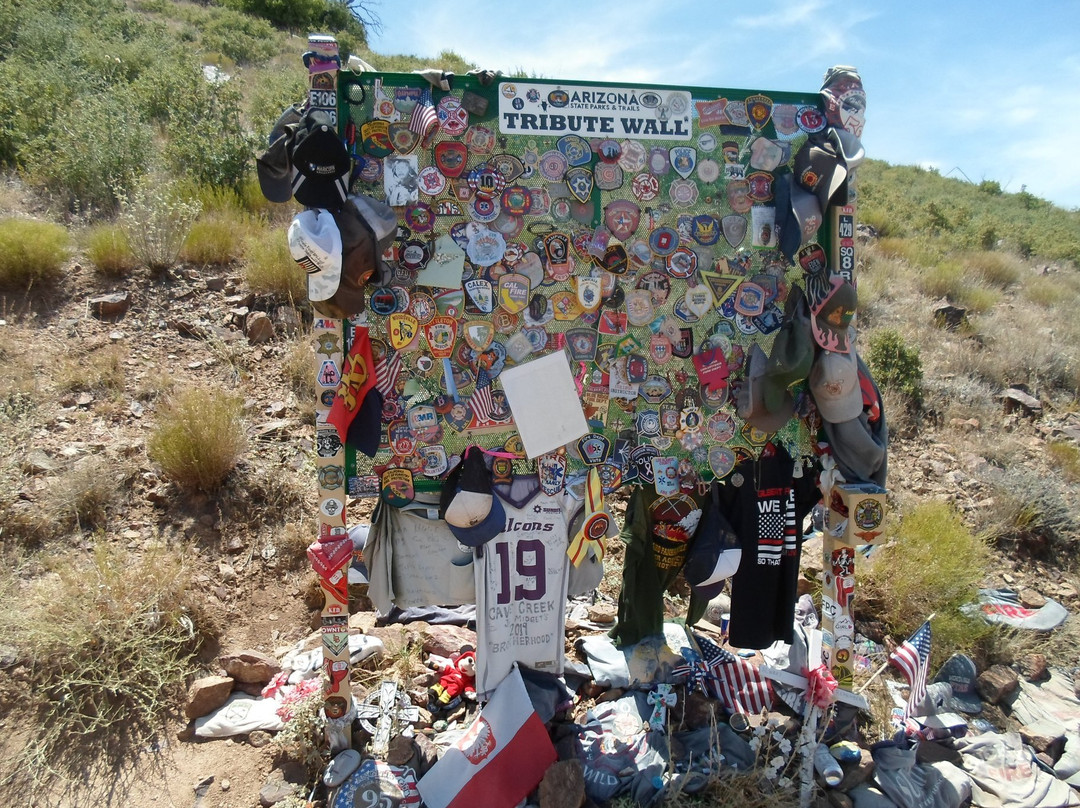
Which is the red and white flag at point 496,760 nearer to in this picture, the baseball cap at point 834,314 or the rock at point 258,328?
the baseball cap at point 834,314

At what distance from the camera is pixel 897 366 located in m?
6.47

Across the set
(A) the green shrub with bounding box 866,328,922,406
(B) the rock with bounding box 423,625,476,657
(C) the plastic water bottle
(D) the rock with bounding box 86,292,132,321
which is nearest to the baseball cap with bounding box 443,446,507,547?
(B) the rock with bounding box 423,625,476,657

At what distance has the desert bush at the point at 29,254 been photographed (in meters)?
5.12

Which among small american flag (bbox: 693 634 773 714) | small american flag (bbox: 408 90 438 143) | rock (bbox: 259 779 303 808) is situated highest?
small american flag (bbox: 408 90 438 143)

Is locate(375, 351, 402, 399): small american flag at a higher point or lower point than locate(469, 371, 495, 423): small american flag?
higher

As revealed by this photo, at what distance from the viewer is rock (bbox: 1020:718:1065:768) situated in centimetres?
345

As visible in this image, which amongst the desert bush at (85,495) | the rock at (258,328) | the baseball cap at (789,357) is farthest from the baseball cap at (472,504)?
the rock at (258,328)

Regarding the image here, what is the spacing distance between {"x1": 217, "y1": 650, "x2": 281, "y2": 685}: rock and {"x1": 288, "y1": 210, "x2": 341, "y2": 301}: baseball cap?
1926mm

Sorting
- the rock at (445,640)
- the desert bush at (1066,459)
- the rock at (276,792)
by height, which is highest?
the desert bush at (1066,459)

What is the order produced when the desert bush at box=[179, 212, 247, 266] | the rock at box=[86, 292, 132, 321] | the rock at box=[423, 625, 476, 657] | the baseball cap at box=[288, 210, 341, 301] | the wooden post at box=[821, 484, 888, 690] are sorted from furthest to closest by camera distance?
the desert bush at box=[179, 212, 247, 266] → the rock at box=[86, 292, 132, 321] → the rock at box=[423, 625, 476, 657] → the wooden post at box=[821, 484, 888, 690] → the baseball cap at box=[288, 210, 341, 301]

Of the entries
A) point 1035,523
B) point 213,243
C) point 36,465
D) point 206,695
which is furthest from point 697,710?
point 213,243

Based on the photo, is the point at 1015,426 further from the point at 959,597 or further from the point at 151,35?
the point at 151,35

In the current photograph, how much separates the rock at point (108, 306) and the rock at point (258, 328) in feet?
2.91

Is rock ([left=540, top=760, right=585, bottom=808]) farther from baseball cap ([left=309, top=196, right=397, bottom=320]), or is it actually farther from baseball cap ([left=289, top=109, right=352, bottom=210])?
baseball cap ([left=289, top=109, right=352, bottom=210])
